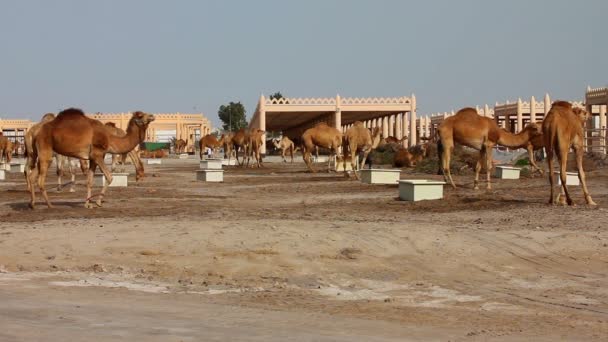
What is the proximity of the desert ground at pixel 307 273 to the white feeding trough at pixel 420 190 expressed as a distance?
4.45 feet

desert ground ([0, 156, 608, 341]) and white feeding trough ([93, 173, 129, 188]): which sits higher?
white feeding trough ([93, 173, 129, 188])

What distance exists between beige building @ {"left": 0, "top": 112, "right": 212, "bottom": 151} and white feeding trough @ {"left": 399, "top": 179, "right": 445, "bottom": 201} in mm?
82136

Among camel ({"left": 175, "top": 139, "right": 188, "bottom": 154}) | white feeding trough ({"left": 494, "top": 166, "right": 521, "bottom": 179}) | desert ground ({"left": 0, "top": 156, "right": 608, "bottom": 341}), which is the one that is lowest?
desert ground ({"left": 0, "top": 156, "right": 608, "bottom": 341})

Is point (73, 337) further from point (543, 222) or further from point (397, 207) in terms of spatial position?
point (397, 207)

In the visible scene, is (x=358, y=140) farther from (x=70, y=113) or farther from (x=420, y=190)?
(x=70, y=113)

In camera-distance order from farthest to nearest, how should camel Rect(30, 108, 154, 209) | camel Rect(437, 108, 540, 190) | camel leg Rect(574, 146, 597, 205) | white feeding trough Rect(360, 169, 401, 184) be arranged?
1. white feeding trough Rect(360, 169, 401, 184)
2. camel Rect(437, 108, 540, 190)
3. camel Rect(30, 108, 154, 209)
4. camel leg Rect(574, 146, 597, 205)

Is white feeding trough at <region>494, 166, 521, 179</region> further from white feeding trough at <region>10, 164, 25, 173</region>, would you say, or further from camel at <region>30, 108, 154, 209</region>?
white feeding trough at <region>10, 164, 25, 173</region>

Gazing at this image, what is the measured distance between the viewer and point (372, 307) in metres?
7.78

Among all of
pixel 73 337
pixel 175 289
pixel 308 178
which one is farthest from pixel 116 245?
pixel 308 178

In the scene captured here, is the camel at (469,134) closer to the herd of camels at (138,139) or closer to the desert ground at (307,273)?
the herd of camels at (138,139)

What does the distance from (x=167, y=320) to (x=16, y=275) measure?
329 centimetres

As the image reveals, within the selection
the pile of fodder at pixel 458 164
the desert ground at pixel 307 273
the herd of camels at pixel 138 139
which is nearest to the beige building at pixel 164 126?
the pile of fodder at pixel 458 164

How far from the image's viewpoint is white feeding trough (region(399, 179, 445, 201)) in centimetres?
1770

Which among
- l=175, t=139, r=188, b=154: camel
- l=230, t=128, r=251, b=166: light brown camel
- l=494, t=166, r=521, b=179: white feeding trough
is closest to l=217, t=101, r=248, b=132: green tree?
l=175, t=139, r=188, b=154: camel
